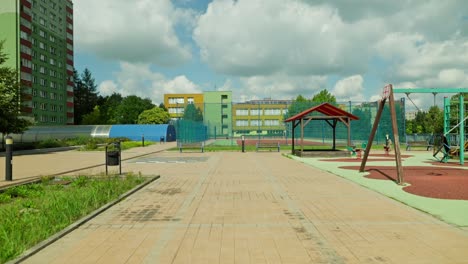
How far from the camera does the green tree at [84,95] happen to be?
98.1 meters

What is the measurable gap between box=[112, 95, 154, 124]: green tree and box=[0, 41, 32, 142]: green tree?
6845 centimetres

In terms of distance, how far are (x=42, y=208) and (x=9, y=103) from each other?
866 inches

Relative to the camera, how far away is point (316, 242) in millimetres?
5121

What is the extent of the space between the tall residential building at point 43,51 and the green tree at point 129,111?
1549 centimetres

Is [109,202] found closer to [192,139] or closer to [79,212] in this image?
[79,212]

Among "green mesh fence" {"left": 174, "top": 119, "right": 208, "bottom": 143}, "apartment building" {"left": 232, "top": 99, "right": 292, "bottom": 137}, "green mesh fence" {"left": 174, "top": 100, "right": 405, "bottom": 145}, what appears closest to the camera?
"green mesh fence" {"left": 174, "top": 119, "right": 208, "bottom": 143}

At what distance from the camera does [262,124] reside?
4216 cm

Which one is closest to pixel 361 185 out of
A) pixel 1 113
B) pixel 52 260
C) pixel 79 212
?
pixel 79 212

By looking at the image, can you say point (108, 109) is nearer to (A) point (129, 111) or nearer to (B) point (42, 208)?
(A) point (129, 111)

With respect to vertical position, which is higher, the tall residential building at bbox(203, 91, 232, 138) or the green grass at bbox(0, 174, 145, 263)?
the tall residential building at bbox(203, 91, 232, 138)

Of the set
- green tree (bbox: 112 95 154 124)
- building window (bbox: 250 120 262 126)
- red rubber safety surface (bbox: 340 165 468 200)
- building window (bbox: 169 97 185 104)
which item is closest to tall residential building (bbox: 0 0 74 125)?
green tree (bbox: 112 95 154 124)

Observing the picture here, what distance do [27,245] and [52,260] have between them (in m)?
0.72

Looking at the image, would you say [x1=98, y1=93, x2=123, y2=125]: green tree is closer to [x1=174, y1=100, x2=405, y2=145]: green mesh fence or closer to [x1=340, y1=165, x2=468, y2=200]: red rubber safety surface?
[x1=174, y1=100, x2=405, y2=145]: green mesh fence

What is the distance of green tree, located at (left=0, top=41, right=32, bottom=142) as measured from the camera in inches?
1001
